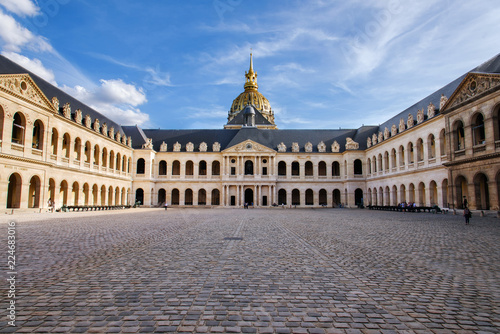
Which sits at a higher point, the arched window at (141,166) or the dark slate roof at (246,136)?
the dark slate roof at (246,136)

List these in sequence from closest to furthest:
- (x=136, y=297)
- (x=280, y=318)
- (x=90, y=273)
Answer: (x=280, y=318) < (x=136, y=297) < (x=90, y=273)

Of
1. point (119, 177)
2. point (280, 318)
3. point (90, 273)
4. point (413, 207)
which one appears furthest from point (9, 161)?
point (413, 207)

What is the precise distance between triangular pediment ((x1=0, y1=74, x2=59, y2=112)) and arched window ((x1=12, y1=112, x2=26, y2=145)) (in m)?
2.09

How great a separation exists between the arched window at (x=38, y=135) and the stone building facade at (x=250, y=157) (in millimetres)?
144

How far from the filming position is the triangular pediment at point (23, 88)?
2969 centimetres

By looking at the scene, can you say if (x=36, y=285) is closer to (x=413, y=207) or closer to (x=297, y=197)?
(x=413, y=207)

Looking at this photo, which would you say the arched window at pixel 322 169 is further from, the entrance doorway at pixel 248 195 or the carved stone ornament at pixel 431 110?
the carved stone ornament at pixel 431 110

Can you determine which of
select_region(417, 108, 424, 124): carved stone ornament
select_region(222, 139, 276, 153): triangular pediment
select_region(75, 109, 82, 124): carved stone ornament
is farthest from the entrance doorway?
select_region(417, 108, 424, 124): carved stone ornament

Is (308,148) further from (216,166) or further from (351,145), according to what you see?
(216,166)

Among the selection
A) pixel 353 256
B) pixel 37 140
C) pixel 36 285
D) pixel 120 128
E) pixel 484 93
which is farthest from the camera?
pixel 120 128

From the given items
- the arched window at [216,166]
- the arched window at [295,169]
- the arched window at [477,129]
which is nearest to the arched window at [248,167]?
the arched window at [216,166]

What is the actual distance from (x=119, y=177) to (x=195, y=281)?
5288 centimetres

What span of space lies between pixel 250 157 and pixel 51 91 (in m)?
36.1

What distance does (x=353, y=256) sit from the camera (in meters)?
9.66
